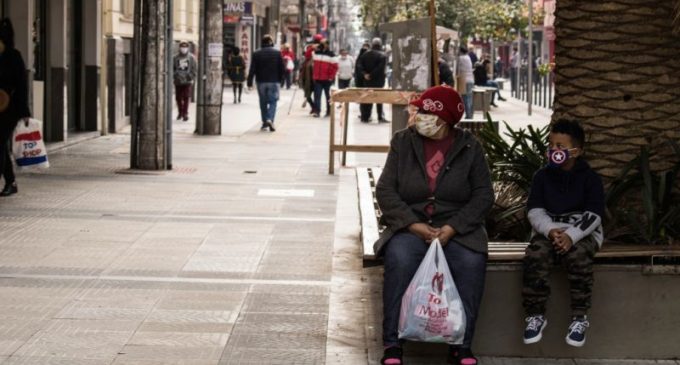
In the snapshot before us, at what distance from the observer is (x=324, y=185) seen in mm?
15156

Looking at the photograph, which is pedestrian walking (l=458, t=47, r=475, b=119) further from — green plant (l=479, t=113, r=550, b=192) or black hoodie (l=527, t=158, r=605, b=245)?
black hoodie (l=527, t=158, r=605, b=245)

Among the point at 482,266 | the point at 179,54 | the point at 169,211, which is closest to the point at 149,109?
the point at 169,211

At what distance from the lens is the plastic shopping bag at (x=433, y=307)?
6.47m

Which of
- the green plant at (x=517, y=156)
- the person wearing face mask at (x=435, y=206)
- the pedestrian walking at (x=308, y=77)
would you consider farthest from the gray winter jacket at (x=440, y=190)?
the pedestrian walking at (x=308, y=77)

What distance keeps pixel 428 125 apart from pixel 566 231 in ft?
2.78

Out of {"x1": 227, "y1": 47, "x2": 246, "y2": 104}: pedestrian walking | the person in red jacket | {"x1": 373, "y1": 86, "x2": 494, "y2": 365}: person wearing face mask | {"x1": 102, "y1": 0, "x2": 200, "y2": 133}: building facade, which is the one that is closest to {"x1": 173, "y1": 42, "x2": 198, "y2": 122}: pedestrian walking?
{"x1": 102, "y1": 0, "x2": 200, "y2": 133}: building facade

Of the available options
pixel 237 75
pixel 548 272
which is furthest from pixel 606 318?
pixel 237 75

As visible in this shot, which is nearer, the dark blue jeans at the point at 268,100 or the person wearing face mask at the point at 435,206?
the person wearing face mask at the point at 435,206

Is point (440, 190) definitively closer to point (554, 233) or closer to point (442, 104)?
point (442, 104)

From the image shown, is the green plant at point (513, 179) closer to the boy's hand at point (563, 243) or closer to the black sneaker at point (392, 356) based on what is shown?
the boy's hand at point (563, 243)

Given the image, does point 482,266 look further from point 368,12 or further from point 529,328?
point 368,12

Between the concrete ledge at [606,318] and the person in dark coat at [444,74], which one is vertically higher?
the person in dark coat at [444,74]

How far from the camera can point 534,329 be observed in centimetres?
673

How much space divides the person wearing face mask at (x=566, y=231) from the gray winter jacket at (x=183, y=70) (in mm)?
21956
